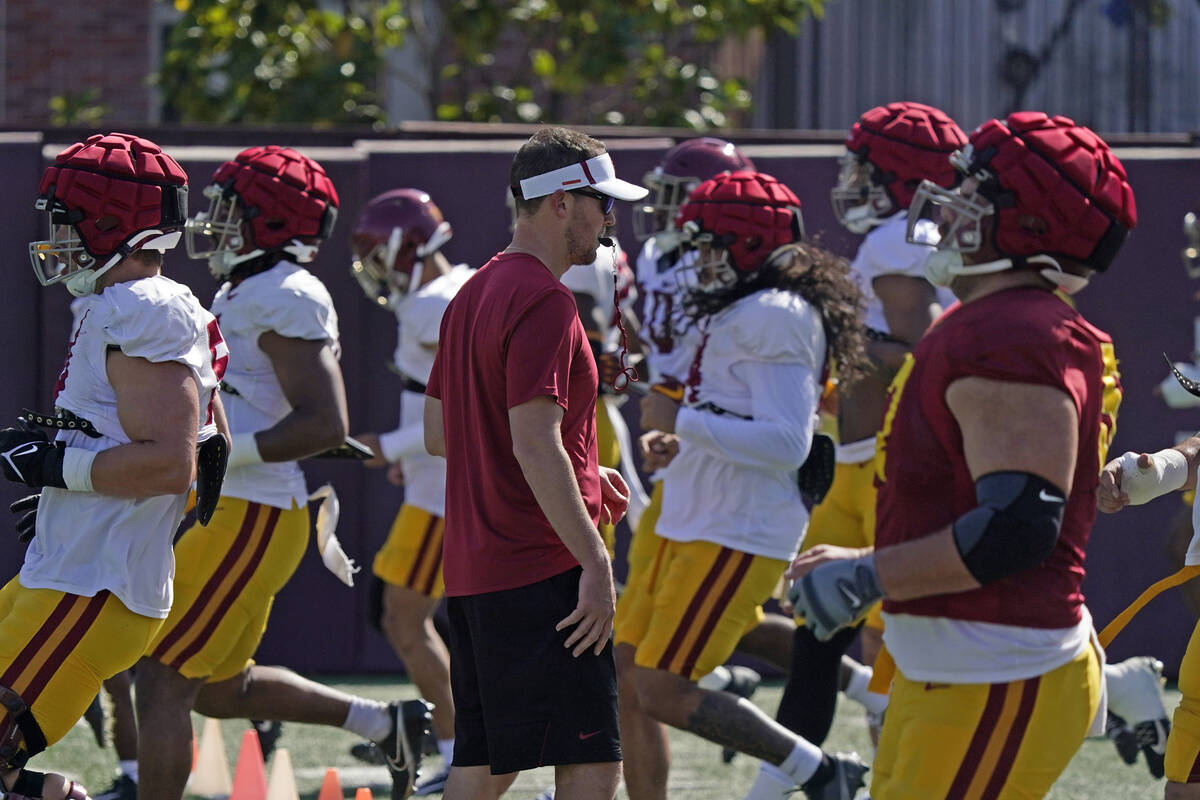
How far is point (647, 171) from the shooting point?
26.3ft

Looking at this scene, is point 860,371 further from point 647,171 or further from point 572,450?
point 647,171

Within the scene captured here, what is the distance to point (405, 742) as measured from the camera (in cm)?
543

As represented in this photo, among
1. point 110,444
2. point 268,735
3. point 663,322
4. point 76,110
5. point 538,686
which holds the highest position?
point 76,110

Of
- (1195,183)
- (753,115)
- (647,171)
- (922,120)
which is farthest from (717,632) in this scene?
(753,115)

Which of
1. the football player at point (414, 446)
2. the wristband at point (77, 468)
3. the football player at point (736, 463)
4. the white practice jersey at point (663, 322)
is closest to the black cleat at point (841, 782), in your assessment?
the football player at point (736, 463)

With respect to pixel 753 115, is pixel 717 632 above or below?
below

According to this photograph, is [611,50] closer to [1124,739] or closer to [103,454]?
[1124,739]

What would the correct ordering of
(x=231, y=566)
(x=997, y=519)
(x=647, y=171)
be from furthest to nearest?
(x=647, y=171) < (x=231, y=566) < (x=997, y=519)

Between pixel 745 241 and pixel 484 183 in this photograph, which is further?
pixel 484 183

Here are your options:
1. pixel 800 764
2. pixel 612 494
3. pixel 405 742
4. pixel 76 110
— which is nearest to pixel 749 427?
pixel 612 494

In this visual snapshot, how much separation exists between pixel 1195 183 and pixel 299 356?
4776mm

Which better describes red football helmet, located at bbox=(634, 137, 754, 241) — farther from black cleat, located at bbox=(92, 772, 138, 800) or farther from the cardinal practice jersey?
the cardinal practice jersey

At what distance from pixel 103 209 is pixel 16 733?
1.17 meters

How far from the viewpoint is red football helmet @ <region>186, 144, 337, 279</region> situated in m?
5.18
